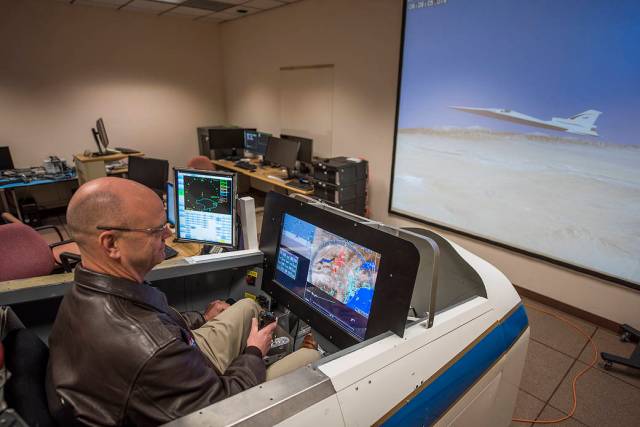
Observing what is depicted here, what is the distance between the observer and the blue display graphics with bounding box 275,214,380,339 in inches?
42.4

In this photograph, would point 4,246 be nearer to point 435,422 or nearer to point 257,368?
point 257,368

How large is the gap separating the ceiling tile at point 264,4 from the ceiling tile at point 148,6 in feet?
4.04

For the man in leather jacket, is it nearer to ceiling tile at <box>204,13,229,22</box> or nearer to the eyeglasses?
the eyeglasses

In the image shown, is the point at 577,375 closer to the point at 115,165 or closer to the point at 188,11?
the point at 115,165

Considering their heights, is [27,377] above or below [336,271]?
below

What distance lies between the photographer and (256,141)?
5656 mm

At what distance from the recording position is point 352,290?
1.12m

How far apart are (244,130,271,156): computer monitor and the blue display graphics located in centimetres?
414

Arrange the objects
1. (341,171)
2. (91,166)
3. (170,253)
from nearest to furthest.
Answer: (170,253) < (341,171) < (91,166)

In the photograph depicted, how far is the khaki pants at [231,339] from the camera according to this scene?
44.6 inches

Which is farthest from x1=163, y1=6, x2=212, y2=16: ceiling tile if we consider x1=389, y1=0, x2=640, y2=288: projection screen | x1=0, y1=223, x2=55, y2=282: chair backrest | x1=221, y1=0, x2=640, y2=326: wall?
x1=0, y1=223, x2=55, y2=282: chair backrest

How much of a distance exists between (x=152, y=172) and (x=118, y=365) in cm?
301

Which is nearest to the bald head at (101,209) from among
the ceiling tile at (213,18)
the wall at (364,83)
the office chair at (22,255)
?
the office chair at (22,255)

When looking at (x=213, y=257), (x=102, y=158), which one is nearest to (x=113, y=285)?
(x=213, y=257)
